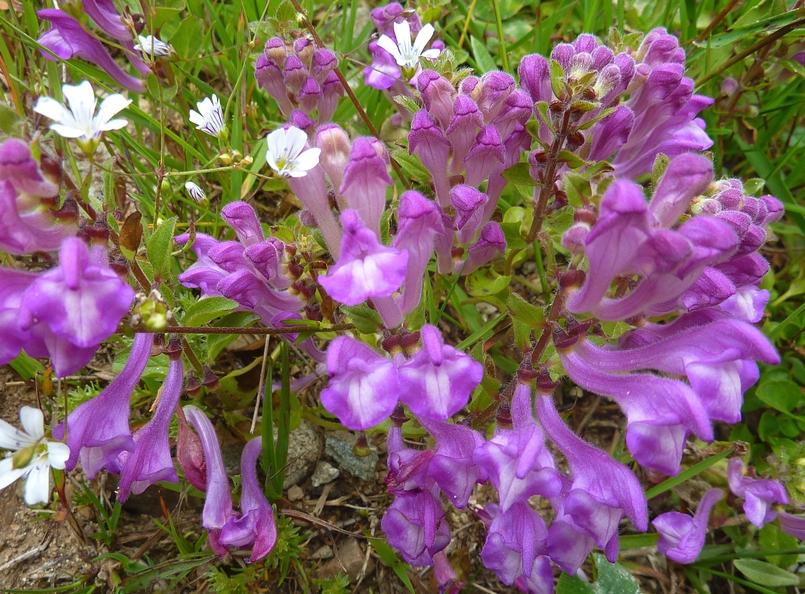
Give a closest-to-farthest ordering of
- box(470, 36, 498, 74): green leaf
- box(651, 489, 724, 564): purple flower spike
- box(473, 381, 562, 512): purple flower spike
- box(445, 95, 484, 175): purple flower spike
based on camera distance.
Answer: box(473, 381, 562, 512): purple flower spike, box(445, 95, 484, 175): purple flower spike, box(651, 489, 724, 564): purple flower spike, box(470, 36, 498, 74): green leaf

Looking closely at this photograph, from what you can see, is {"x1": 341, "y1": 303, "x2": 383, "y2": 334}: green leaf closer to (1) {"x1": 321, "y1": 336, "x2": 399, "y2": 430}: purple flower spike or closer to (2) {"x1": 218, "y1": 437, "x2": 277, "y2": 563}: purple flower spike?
(1) {"x1": 321, "y1": 336, "x2": 399, "y2": 430}: purple flower spike

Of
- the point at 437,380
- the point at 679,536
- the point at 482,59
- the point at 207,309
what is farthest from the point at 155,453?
the point at 482,59

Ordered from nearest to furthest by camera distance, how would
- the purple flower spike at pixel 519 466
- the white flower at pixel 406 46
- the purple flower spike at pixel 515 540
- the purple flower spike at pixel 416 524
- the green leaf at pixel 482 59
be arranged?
the purple flower spike at pixel 519 466 → the purple flower spike at pixel 515 540 → the purple flower spike at pixel 416 524 → the white flower at pixel 406 46 → the green leaf at pixel 482 59

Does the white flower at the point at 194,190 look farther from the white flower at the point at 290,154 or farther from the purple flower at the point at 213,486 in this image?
the purple flower at the point at 213,486

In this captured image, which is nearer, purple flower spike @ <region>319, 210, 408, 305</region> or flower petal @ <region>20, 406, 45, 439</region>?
purple flower spike @ <region>319, 210, 408, 305</region>

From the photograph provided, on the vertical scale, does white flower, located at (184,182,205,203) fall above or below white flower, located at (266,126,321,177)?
below

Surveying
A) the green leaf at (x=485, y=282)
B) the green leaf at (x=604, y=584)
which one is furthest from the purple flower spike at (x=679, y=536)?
the green leaf at (x=485, y=282)

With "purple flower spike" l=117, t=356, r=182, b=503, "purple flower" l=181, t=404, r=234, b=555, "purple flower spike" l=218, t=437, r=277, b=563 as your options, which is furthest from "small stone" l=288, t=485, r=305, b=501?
"purple flower spike" l=117, t=356, r=182, b=503
